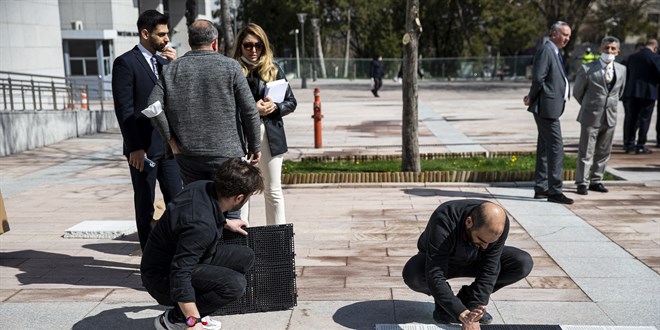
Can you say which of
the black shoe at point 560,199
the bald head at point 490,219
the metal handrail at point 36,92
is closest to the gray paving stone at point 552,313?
the bald head at point 490,219

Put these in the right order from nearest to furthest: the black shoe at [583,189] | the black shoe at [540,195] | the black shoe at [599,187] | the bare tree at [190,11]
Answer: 1. the black shoe at [540,195]
2. the black shoe at [583,189]
3. the black shoe at [599,187]
4. the bare tree at [190,11]

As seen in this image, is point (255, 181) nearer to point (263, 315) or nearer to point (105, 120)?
point (263, 315)

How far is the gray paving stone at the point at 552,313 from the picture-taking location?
444 centimetres

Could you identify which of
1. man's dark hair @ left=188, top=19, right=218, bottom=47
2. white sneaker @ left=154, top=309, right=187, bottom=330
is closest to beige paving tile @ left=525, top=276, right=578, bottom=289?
white sneaker @ left=154, top=309, right=187, bottom=330

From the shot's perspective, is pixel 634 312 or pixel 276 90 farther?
pixel 276 90

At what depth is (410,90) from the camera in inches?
384

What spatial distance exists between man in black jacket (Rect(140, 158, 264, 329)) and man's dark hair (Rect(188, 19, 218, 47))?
122cm

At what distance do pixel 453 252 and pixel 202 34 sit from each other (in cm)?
215

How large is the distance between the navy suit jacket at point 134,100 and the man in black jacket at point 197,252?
1.40 meters

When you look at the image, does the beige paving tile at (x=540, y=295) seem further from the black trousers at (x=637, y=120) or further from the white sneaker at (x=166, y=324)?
the black trousers at (x=637, y=120)

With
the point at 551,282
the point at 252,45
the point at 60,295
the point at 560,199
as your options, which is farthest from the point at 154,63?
the point at 560,199

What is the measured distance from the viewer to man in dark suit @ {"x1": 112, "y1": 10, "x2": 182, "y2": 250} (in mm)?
5145

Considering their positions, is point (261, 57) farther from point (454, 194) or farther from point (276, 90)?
point (454, 194)

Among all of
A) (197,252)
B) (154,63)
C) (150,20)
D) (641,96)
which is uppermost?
(150,20)
